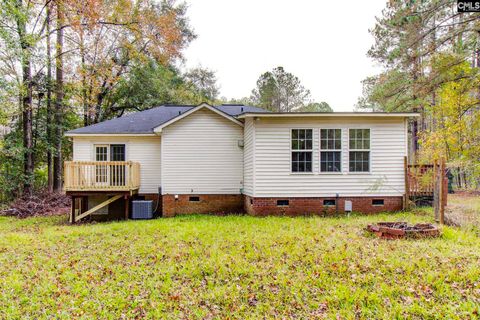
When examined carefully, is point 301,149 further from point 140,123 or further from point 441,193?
point 140,123

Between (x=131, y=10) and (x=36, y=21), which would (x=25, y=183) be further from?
(x=131, y=10)

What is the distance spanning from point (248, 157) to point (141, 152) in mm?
4774

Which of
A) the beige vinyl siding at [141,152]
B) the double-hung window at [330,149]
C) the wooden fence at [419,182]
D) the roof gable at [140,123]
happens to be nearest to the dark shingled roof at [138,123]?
the roof gable at [140,123]

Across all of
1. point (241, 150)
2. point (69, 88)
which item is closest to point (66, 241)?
point (241, 150)

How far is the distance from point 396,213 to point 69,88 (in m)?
18.3

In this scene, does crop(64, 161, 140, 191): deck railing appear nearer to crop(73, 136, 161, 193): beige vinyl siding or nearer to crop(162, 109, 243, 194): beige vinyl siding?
crop(73, 136, 161, 193): beige vinyl siding

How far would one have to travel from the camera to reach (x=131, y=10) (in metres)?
18.9

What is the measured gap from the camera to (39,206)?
14102mm

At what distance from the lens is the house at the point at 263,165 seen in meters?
10.1

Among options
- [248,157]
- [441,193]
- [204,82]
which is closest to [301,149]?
[248,157]

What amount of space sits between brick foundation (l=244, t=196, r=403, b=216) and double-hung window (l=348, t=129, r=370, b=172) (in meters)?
1.07

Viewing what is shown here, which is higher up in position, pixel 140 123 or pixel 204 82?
pixel 204 82

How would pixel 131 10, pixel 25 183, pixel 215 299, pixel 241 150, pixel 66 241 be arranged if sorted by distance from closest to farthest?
pixel 215 299, pixel 66 241, pixel 241 150, pixel 25 183, pixel 131 10

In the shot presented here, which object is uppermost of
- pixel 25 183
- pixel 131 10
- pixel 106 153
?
pixel 131 10
